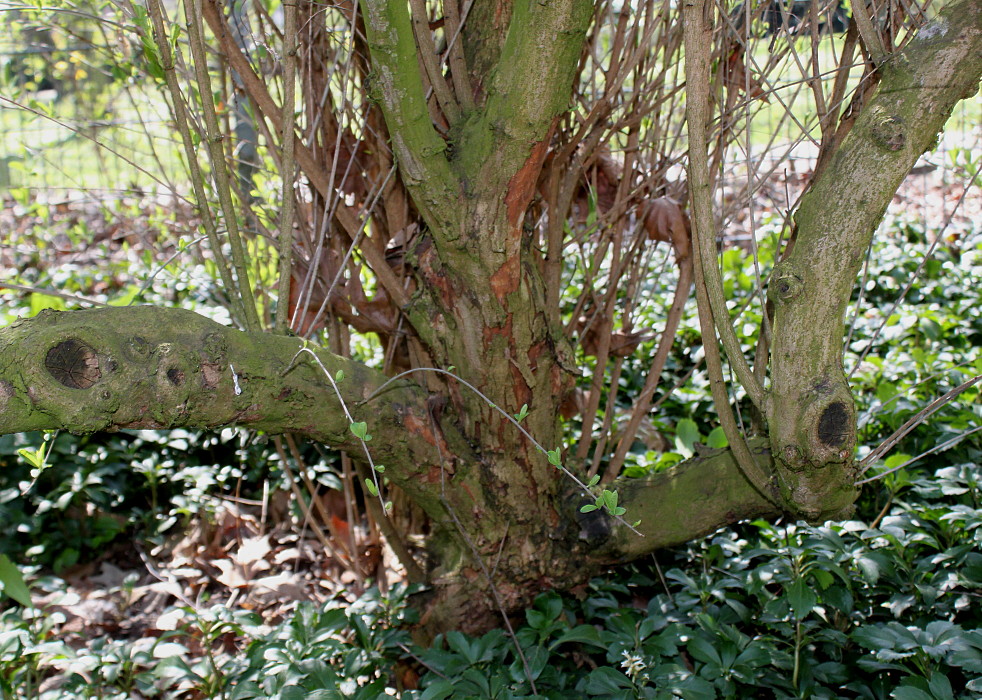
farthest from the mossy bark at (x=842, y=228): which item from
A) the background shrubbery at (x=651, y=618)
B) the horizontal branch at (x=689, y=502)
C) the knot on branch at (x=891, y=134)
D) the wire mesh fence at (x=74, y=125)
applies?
the wire mesh fence at (x=74, y=125)

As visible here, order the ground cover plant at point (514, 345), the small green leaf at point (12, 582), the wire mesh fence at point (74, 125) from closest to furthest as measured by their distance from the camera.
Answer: the ground cover plant at point (514, 345) → the small green leaf at point (12, 582) → the wire mesh fence at point (74, 125)

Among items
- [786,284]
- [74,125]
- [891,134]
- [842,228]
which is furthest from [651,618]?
[74,125]

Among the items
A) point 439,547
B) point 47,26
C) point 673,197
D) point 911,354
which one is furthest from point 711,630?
point 47,26

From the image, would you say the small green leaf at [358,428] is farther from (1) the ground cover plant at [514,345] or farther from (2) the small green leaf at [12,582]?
(2) the small green leaf at [12,582]

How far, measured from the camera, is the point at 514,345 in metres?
1.72

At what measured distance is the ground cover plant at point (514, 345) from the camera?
1.39 metres

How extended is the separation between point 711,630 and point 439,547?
2.29 feet

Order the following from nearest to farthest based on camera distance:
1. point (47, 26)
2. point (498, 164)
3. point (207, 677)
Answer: point (498, 164) < point (207, 677) < point (47, 26)

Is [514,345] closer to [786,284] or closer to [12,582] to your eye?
[786,284]

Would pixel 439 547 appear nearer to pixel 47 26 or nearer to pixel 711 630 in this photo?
pixel 711 630

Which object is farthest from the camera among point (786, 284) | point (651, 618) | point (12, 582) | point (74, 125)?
point (74, 125)

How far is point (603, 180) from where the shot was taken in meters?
2.03

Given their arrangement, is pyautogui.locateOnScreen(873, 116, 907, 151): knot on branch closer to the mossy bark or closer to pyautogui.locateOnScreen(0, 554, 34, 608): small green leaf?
the mossy bark

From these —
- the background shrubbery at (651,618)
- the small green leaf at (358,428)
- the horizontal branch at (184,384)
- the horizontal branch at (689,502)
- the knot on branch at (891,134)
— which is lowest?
the background shrubbery at (651,618)
